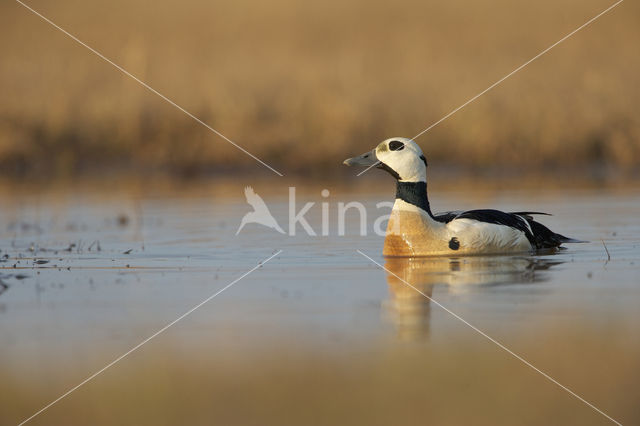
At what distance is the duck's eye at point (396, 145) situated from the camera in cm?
1045

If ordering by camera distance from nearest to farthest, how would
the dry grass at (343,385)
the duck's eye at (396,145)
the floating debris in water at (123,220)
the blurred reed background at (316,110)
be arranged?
the dry grass at (343,385), the duck's eye at (396,145), the floating debris in water at (123,220), the blurred reed background at (316,110)

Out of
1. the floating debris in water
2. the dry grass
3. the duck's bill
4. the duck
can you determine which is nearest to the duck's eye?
the duck

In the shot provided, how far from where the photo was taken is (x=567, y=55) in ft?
74.3

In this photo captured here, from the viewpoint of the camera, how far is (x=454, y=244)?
998 cm

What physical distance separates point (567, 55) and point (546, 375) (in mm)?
18252

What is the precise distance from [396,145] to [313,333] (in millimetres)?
4424

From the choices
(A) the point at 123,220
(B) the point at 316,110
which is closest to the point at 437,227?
(A) the point at 123,220

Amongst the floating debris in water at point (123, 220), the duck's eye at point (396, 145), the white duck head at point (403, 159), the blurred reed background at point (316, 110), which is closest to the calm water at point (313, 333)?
the white duck head at point (403, 159)

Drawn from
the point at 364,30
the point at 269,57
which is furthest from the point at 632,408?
the point at 364,30

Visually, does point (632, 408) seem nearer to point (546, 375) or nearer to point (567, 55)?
point (546, 375)

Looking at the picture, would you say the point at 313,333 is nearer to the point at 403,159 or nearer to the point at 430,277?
the point at 430,277

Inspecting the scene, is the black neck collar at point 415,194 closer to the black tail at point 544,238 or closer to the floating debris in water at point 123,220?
the black tail at point 544,238

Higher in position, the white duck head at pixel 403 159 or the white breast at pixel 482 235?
the white duck head at pixel 403 159

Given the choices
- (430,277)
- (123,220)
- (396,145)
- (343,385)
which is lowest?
(343,385)
